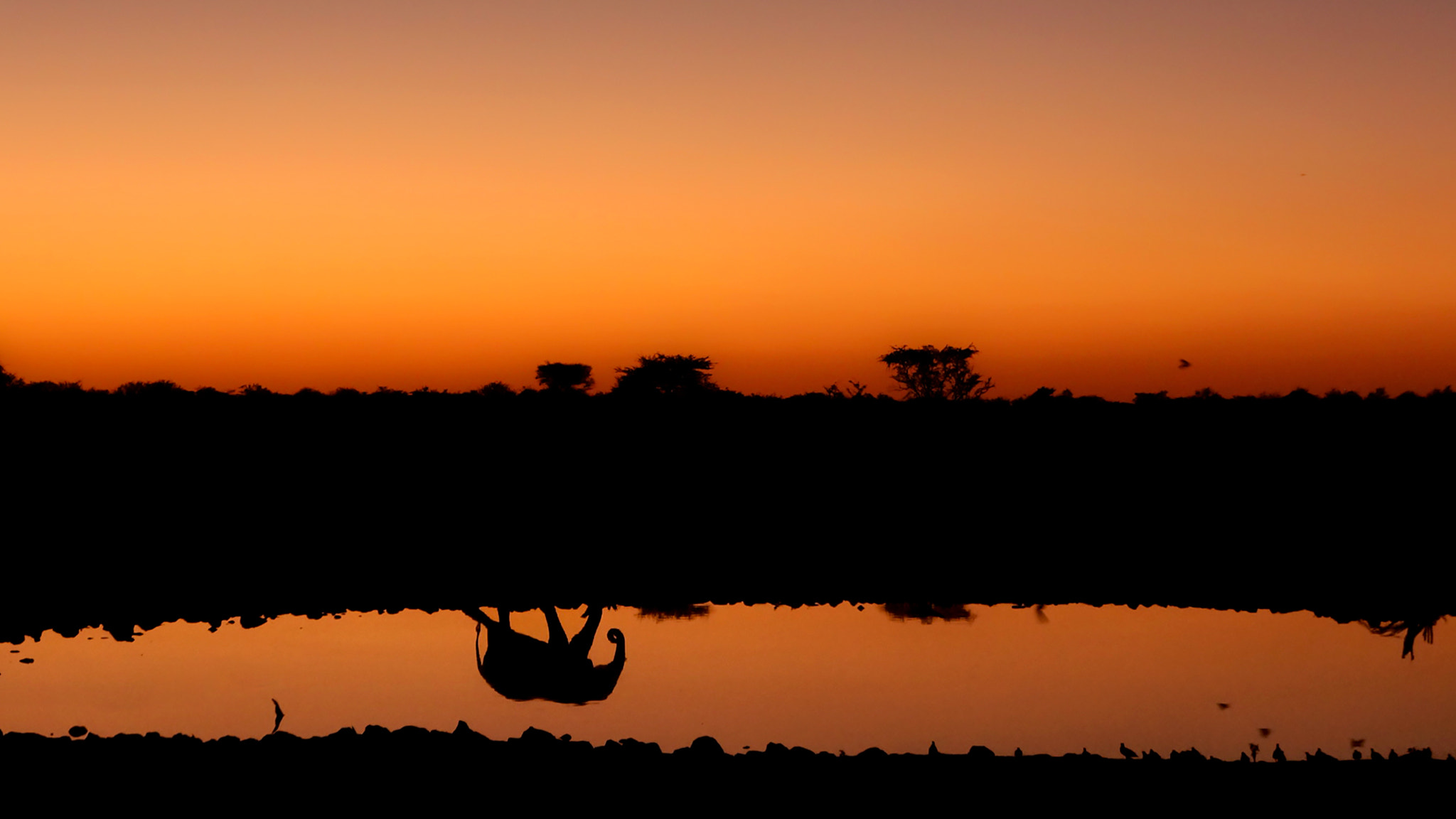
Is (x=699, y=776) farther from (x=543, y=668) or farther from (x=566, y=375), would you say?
(x=566, y=375)

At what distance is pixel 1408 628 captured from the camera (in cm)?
1119

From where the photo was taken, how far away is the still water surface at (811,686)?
903 centimetres

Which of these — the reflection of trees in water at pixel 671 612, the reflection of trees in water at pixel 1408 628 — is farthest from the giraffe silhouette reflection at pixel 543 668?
the reflection of trees in water at pixel 1408 628

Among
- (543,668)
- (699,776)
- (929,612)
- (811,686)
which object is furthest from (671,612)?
(699,776)

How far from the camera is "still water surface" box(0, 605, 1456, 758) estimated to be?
29.6ft

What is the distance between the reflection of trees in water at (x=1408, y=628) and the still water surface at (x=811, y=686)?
126 mm

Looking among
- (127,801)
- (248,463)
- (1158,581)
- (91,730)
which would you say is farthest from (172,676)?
(1158,581)

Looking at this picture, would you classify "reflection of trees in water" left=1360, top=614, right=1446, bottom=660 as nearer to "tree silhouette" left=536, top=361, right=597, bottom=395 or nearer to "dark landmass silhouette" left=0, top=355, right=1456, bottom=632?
"dark landmass silhouette" left=0, top=355, right=1456, bottom=632

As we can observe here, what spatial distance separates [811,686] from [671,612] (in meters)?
3.01

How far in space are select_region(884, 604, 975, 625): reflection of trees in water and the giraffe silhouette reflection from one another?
442 cm

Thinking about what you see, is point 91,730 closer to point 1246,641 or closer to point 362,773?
point 362,773

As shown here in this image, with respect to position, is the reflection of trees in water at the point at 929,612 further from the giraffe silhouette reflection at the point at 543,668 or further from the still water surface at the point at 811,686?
the giraffe silhouette reflection at the point at 543,668

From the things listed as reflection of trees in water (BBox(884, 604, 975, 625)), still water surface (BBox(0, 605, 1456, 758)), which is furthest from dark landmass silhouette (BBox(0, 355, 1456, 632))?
still water surface (BBox(0, 605, 1456, 758))

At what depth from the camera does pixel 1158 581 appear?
12.7 meters
